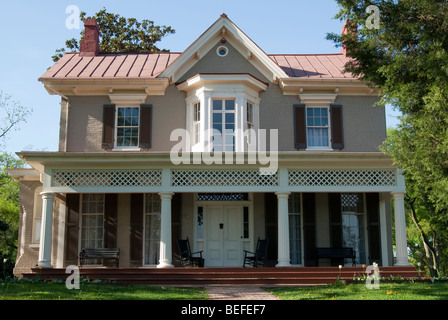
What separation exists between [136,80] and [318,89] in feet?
19.7

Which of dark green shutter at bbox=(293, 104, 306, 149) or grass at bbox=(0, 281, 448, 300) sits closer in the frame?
grass at bbox=(0, 281, 448, 300)

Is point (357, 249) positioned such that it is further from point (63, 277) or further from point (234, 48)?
point (63, 277)

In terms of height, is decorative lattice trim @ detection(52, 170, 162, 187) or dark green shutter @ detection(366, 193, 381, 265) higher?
decorative lattice trim @ detection(52, 170, 162, 187)

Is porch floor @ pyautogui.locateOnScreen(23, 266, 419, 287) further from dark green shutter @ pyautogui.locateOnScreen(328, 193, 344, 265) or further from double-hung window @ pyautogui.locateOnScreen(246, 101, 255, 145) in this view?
double-hung window @ pyautogui.locateOnScreen(246, 101, 255, 145)

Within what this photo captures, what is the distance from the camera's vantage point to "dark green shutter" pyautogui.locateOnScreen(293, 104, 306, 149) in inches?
680

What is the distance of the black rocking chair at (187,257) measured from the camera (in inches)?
619

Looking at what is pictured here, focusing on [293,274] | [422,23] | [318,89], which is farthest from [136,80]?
[422,23]

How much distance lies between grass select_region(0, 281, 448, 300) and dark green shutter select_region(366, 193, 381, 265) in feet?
13.7

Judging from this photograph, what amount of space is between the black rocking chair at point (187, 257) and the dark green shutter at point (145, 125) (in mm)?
3379

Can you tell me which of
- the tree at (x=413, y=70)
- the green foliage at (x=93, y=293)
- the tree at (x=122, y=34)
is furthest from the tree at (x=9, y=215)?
the tree at (x=413, y=70)

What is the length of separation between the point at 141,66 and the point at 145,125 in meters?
2.64

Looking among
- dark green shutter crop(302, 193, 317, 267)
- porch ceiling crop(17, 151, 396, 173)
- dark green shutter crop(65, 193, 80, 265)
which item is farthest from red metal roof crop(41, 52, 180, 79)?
dark green shutter crop(302, 193, 317, 267)

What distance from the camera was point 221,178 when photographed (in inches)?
598

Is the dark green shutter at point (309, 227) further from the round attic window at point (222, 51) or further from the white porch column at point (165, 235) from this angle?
the round attic window at point (222, 51)
